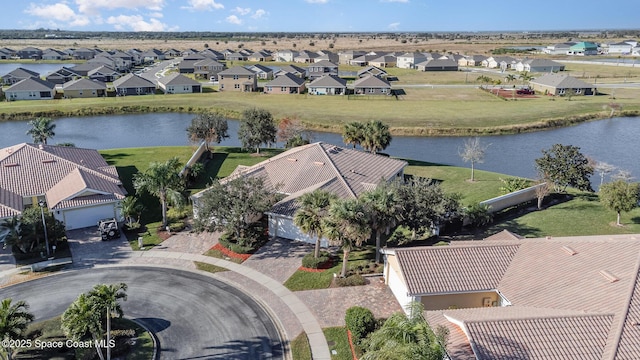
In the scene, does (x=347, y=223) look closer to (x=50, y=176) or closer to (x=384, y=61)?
(x=50, y=176)

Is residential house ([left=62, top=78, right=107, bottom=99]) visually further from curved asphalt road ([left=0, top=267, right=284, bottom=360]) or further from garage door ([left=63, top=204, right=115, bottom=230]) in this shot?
curved asphalt road ([left=0, top=267, right=284, bottom=360])

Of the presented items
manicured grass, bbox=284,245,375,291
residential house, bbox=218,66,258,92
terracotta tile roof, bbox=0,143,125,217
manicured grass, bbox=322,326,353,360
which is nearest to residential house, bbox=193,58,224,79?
residential house, bbox=218,66,258,92

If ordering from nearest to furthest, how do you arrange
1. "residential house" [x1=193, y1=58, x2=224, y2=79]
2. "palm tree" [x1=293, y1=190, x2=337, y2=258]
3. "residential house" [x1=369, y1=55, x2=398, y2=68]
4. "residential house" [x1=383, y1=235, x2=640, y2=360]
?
"residential house" [x1=383, y1=235, x2=640, y2=360] → "palm tree" [x1=293, y1=190, x2=337, y2=258] → "residential house" [x1=193, y1=58, x2=224, y2=79] → "residential house" [x1=369, y1=55, x2=398, y2=68]

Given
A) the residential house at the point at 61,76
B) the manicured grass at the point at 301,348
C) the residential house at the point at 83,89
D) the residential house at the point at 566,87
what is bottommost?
the manicured grass at the point at 301,348

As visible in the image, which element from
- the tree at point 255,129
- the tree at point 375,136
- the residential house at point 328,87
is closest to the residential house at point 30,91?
the residential house at point 328,87

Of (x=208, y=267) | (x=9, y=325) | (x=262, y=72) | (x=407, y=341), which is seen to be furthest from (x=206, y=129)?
(x=262, y=72)

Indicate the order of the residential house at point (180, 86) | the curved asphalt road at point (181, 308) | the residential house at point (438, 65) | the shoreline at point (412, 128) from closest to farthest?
the curved asphalt road at point (181, 308)
the shoreline at point (412, 128)
the residential house at point (180, 86)
the residential house at point (438, 65)

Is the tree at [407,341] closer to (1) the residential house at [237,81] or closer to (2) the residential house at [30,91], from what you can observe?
(1) the residential house at [237,81]

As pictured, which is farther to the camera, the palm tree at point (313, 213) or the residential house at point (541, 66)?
the residential house at point (541, 66)
